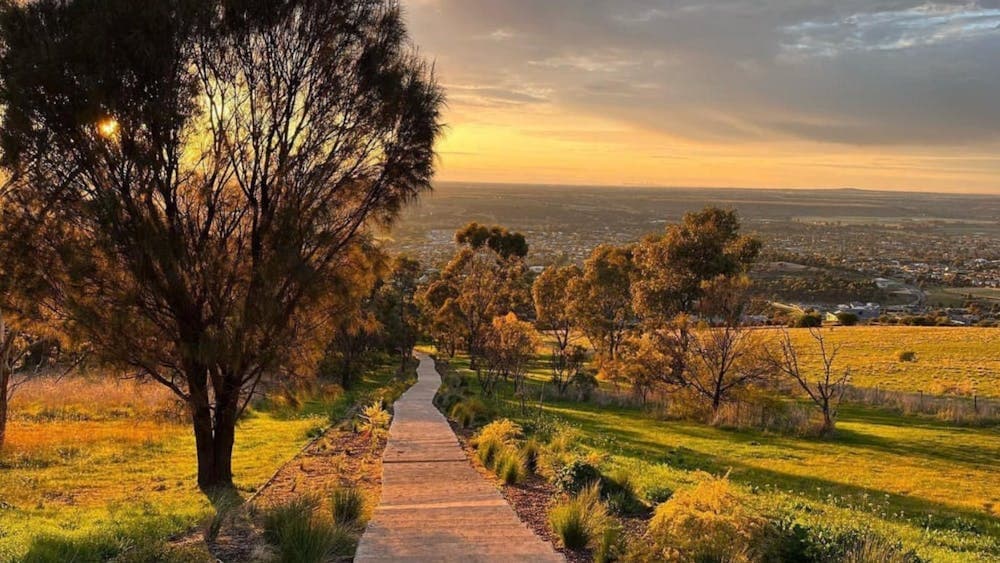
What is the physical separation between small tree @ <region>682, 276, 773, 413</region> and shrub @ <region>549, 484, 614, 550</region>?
1862cm

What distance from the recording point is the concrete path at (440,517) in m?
6.23

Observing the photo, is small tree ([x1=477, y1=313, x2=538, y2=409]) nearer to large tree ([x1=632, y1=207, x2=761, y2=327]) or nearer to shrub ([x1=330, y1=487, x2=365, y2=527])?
large tree ([x1=632, y1=207, x2=761, y2=327])

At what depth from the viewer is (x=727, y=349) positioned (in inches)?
973

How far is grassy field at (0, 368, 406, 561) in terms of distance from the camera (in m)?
7.38

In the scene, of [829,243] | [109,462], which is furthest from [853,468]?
[829,243]

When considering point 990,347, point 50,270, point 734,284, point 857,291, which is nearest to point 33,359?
point 50,270

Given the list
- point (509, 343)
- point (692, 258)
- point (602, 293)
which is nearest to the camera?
point (509, 343)

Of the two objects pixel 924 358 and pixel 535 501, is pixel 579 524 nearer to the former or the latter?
pixel 535 501

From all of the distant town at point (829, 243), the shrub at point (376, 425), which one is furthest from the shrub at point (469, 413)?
the distant town at point (829, 243)

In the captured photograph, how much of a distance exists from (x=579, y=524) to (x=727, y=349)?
1961 centimetres

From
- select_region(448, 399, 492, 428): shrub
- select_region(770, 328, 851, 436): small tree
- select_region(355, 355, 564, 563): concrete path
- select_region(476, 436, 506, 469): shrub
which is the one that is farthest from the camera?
select_region(770, 328, 851, 436): small tree

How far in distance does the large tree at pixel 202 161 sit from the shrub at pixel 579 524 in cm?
491

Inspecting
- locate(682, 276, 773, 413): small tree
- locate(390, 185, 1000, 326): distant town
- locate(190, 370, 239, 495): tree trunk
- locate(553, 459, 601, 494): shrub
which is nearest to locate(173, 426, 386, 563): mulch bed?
locate(190, 370, 239, 495): tree trunk

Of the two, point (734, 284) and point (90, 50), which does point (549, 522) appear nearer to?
point (90, 50)
